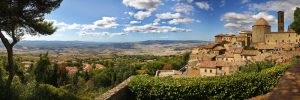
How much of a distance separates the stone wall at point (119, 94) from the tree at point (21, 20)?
4647mm

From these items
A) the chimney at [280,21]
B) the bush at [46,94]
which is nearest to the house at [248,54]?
the chimney at [280,21]

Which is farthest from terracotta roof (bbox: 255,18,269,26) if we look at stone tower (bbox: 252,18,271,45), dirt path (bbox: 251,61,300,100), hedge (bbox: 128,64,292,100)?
dirt path (bbox: 251,61,300,100)

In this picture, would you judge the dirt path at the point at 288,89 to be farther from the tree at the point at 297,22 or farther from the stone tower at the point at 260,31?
the stone tower at the point at 260,31

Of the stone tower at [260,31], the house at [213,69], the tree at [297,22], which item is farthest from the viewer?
the stone tower at [260,31]

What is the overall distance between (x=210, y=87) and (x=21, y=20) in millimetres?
9258

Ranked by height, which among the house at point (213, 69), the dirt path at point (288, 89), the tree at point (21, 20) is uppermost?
the tree at point (21, 20)

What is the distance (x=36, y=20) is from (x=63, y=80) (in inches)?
1124

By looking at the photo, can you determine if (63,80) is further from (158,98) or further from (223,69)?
(158,98)

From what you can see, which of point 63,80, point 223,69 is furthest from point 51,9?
point 223,69

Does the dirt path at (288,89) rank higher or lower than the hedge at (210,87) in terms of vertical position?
higher

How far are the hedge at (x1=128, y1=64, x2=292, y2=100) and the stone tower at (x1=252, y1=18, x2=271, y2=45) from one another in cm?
8016

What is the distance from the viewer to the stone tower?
91.6m

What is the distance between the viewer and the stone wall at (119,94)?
39.9ft

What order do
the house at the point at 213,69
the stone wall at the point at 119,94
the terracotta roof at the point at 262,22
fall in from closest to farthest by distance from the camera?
1. the stone wall at the point at 119,94
2. the house at the point at 213,69
3. the terracotta roof at the point at 262,22
